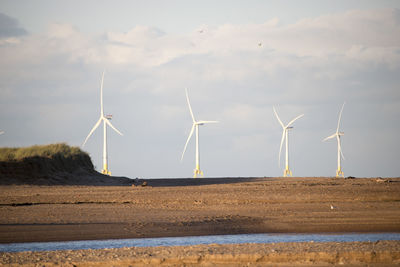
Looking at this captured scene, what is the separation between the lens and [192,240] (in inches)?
771

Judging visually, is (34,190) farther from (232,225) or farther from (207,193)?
(232,225)

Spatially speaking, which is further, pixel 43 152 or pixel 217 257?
pixel 43 152

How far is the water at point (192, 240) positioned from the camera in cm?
1797

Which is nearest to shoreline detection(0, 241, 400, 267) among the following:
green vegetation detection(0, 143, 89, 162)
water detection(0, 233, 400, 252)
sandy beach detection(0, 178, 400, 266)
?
sandy beach detection(0, 178, 400, 266)

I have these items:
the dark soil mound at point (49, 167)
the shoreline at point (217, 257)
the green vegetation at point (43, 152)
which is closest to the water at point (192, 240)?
the shoreline at point (217, 257)

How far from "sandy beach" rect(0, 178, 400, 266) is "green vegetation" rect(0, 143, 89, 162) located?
10.2m

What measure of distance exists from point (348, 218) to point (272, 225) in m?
3.63

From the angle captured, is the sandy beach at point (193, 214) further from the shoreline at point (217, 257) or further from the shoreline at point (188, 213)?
the shoreline at point (217, 257)

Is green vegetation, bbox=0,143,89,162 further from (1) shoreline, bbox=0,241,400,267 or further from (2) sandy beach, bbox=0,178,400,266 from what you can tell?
(1) shoreline, bbox=0,241,400,267

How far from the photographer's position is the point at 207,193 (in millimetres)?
35000

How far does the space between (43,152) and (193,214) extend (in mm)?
25852

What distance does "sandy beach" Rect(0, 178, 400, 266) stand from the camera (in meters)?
20.7

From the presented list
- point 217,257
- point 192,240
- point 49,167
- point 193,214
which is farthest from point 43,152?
Answer: point 217,257

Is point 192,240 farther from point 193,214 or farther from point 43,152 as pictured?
point 43,152
